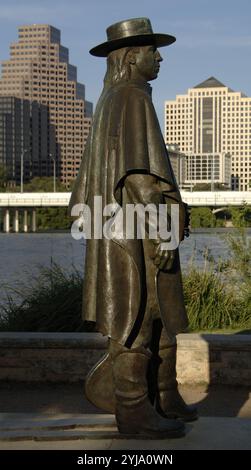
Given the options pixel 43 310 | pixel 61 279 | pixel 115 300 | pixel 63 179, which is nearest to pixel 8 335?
pixel 43 310

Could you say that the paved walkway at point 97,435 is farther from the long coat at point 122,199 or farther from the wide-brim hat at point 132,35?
the wide-brim hat at point 132,35

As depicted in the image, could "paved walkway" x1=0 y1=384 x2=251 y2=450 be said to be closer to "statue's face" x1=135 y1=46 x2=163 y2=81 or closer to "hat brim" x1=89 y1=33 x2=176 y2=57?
"statue's face" x1=135 y1=46 x2=163 y2=81

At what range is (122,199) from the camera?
190 inches

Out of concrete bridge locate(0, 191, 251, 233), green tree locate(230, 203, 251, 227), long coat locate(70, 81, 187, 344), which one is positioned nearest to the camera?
long coat locate(70, 81, 187, 344)

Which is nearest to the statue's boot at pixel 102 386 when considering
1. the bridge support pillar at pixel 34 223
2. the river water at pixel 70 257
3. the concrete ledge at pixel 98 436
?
the concrete ledge at pixel 98 436

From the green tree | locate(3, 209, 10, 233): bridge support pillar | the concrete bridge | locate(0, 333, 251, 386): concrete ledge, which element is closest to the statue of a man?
locate(0, 333, 251, 386): concrete ledge

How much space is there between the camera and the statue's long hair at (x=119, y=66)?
16.3ft

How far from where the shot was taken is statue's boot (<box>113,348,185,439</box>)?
15.4ft

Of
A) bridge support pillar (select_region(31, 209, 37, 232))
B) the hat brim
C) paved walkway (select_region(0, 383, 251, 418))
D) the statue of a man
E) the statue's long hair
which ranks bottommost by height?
paved walkway (select_region(0, 383, 251, 418))

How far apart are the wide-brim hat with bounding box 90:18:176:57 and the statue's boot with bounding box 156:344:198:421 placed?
1.80 meters

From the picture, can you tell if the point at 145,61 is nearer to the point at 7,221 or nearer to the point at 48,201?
the point at 48,201

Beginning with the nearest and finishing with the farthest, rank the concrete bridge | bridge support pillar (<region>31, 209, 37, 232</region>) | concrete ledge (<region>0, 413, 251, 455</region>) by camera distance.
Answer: concrete ledge (<region>0, 413, 251, 455</region>), the concrete bridge, bridge support pillar (<region>31, 209, 37, 232</region>)

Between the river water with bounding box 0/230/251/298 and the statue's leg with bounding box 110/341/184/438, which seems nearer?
the statue's leg with bounding box 110/341/184/438
